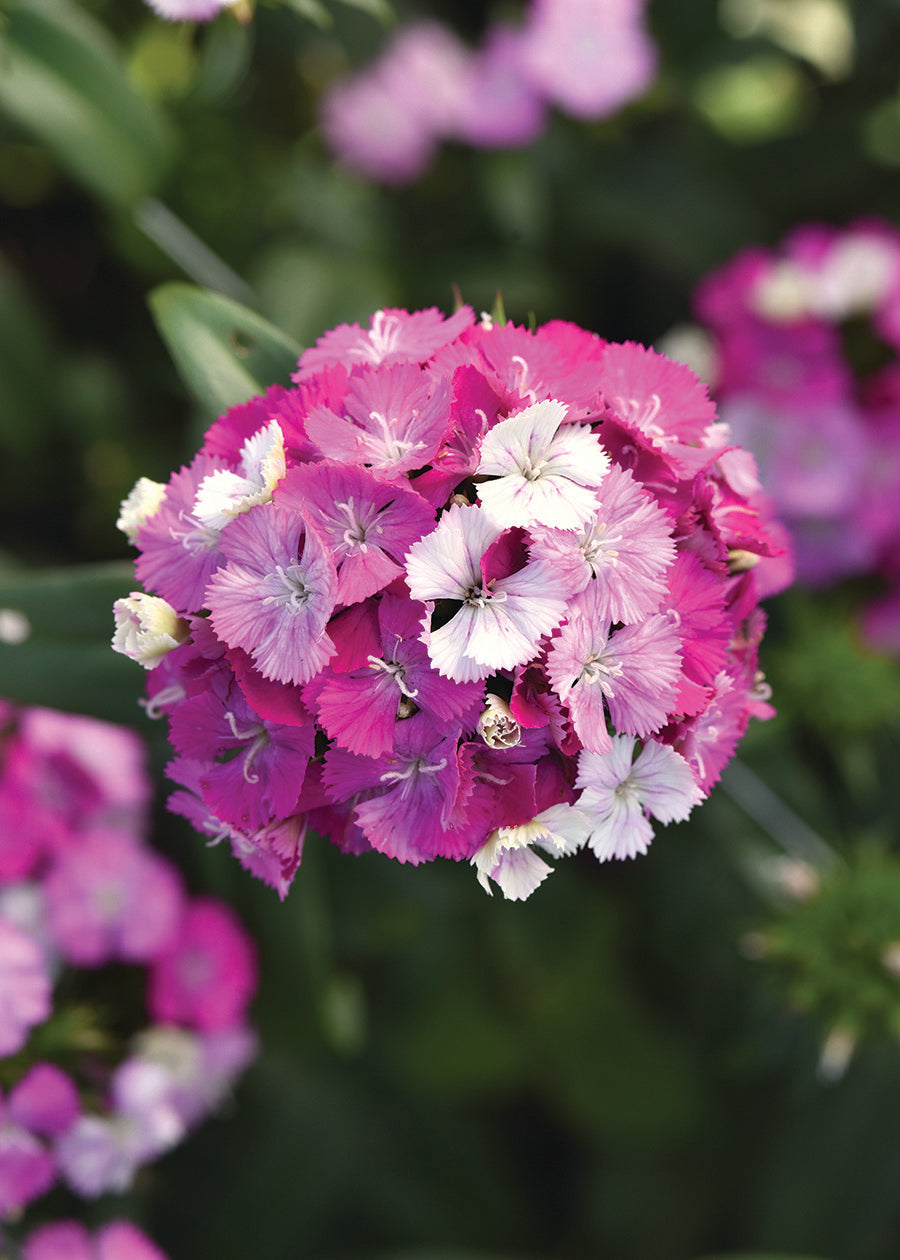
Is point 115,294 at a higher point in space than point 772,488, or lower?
higher

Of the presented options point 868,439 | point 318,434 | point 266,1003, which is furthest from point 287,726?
point 868,439

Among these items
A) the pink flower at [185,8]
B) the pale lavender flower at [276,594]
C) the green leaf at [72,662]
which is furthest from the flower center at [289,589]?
the pink flower at [185,8]

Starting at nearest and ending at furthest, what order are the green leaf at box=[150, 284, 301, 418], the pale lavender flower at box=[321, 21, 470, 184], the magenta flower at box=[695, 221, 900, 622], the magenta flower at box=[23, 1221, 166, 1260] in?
1. the green leaf at box=[150, 284, 301, 418]
2. the magenta flower at box=[23, 1221, 166, 1260]
3. the magenta flower at box=[695, 221, 900, 622]
4. the pale lavender flower at box=[321, 21, 470, 184]

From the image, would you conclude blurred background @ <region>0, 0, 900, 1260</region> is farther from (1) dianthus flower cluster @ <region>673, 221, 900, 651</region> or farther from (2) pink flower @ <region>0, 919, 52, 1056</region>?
(2) pink flower @ <region>0, 919, 52, 1056</region>

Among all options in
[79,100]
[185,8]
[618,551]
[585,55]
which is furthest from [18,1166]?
[585,55]

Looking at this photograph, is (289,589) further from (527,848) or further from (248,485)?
(527,848)

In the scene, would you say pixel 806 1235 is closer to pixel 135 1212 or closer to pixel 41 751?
pixel 135 1212

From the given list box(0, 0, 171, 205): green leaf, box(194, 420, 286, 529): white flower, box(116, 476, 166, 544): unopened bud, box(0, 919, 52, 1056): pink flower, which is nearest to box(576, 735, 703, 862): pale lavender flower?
box(194, 420, 286, 529): white flower

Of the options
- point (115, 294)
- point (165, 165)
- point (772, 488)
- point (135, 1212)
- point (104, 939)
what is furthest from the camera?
point (115, 294)
